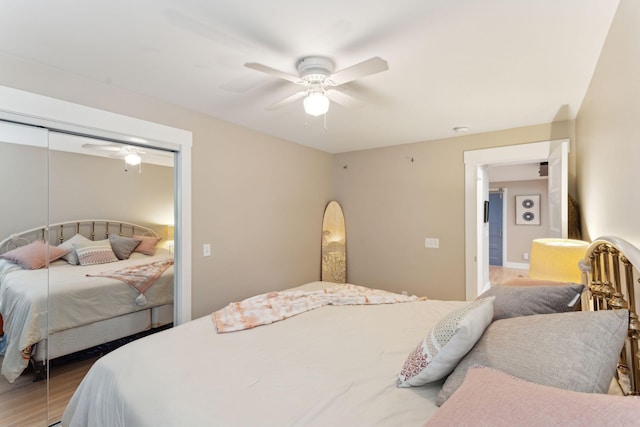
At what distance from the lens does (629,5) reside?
1172 millimetres

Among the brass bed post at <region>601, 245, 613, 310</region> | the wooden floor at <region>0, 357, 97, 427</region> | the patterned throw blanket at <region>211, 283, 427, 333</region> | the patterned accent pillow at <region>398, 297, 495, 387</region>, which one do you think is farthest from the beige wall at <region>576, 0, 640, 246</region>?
the wooden floor at <region>0, 357, 97, 427</region>

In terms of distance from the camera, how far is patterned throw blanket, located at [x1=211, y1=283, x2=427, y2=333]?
75.8 inches

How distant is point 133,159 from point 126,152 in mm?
74

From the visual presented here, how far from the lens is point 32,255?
6.69ft

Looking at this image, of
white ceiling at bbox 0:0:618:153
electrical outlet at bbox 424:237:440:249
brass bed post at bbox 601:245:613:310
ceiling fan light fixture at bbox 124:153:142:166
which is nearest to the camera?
brass bed post at bbox 601:245:613:310

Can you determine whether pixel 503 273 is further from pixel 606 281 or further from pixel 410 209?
pixel 606 281

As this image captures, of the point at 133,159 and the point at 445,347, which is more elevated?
the point at 133,159

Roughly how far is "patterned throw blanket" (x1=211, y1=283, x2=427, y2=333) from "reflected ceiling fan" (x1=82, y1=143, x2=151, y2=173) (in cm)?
145

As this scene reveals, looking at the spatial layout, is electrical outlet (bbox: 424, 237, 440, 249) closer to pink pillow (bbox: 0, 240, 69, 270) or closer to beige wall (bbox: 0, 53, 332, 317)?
beige wall (bbox: 0, 53, 332, 317)

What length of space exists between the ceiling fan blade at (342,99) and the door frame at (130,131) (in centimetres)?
136

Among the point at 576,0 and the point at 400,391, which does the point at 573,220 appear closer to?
the point at 576,0

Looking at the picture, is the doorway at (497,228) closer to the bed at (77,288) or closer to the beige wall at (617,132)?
the beige wall at (617,132)

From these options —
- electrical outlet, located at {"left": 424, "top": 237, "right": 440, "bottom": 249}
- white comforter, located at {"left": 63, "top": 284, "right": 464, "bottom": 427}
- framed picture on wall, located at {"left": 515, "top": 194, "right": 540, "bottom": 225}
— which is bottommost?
white comforter, located at {"left": 63, "top": 284, "right": 464, "bottom": 427}

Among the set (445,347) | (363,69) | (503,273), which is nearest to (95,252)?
(363,69)
